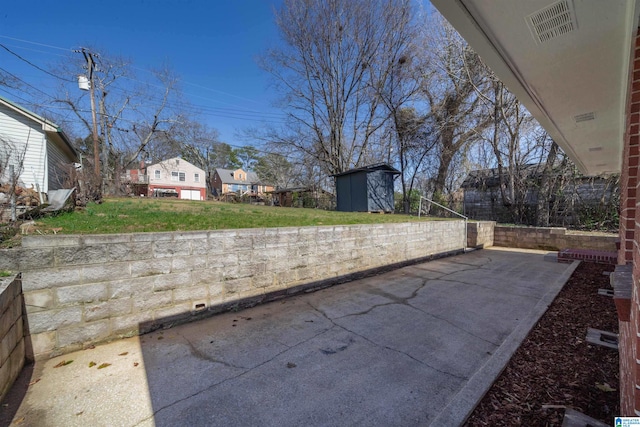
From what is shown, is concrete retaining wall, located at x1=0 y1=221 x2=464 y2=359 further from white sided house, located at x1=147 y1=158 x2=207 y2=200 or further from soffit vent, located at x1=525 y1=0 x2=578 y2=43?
white sided house, located at x1=147 y1=158 x2=207 y2=200

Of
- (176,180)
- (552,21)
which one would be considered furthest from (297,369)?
(176,180)

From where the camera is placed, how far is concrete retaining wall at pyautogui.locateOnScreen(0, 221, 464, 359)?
7.98 feet

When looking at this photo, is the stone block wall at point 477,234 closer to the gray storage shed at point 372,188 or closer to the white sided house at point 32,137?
the gray storage shed at point 372,188

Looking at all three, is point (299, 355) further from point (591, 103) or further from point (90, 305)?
point (591, 103)

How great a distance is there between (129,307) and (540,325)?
452 cm

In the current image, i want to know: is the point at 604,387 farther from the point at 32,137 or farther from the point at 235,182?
the point at 235,182

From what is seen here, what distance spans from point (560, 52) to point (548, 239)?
900cm

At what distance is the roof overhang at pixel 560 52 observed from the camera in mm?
1633

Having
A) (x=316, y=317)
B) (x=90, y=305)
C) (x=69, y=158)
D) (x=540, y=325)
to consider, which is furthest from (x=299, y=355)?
(x=69, y=158)

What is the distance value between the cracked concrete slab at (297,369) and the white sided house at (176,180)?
31.4 metres

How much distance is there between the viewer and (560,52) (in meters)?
2.08

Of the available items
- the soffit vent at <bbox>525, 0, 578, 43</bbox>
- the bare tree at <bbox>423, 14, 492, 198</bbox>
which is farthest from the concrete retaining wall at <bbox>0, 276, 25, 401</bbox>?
the bare tree at <bbox>423, 14, 492, 198</bbox>

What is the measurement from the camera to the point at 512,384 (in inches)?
81.3

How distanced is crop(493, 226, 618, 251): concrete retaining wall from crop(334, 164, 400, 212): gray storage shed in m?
4.63
